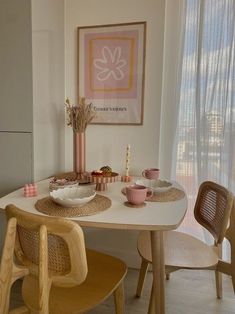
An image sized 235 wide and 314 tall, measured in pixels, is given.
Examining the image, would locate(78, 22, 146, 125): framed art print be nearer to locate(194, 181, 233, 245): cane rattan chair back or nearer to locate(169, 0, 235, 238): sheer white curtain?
locate(169, 0, 235, 238): sheer white curtain

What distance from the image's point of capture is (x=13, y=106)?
1725 millimetres

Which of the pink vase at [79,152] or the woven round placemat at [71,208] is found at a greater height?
the pink vase at [79,152]

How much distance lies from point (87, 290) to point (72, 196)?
43cm

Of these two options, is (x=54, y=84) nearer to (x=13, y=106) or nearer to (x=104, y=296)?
(x=13, y=106)

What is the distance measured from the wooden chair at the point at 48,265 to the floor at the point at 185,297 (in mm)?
656

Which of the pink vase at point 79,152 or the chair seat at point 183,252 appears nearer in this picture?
the chair seat at point 183,252

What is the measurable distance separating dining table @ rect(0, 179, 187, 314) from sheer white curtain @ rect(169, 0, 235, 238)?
60 cm

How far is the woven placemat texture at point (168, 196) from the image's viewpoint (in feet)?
4.57

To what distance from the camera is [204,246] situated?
1.54 meters

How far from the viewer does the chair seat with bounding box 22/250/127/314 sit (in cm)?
104

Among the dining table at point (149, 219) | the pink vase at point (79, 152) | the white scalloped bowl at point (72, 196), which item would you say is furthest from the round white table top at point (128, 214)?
the pink vase at point (79, 152)

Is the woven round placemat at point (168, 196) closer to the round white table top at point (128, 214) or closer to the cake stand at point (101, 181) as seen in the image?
the round white table top at point (128, 214)

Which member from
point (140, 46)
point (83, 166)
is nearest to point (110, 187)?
point (83, 166)

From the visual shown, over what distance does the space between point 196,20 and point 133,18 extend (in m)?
0.42
